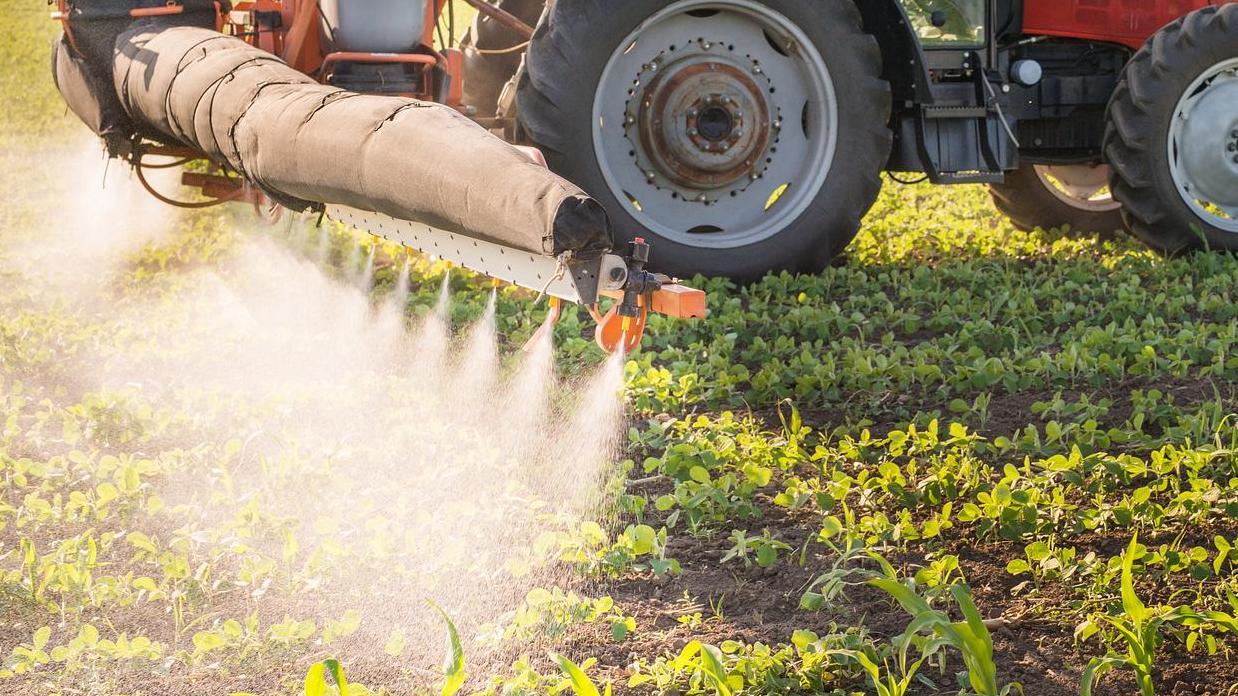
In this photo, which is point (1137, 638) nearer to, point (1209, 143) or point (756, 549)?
point (756, 549)

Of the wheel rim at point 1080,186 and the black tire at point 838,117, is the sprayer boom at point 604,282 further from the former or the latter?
the wheel rim at point 1080,186

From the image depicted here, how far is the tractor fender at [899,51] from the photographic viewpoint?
5.75 m

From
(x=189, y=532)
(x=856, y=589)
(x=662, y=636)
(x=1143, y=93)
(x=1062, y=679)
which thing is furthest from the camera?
(x=1143, y=93)

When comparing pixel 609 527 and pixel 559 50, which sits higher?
pixel 559 50

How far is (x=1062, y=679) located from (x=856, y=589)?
0.48 metres

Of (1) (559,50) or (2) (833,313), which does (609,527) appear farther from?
(1) (559,50)

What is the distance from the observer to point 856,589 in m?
2.78

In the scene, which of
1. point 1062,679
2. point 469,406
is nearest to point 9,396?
point 469,406

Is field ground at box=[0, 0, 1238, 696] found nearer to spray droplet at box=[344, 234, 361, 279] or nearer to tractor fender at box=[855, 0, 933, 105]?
spray droplet at box=[344, 234, 361, 279]

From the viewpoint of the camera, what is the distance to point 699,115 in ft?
18.3

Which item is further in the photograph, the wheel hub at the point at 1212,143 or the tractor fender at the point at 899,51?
the wheel hub at the point at 1212,143

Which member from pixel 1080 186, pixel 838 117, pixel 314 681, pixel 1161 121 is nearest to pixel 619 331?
pixel 314 681

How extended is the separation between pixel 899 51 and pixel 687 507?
130 inches

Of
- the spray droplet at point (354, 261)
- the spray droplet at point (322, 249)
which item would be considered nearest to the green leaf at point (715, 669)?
the spray droplet at point (354, 261)
